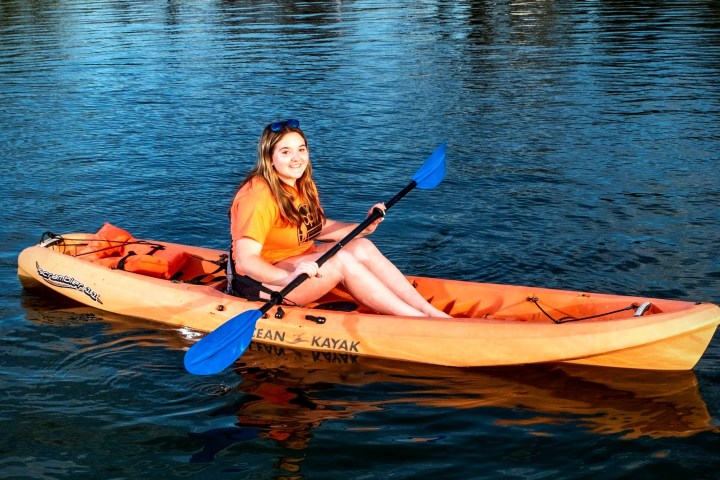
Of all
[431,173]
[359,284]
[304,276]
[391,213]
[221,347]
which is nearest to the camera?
[221,347]

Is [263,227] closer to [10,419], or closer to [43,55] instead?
[10,419]

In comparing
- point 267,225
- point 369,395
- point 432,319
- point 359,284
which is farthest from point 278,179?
point 369,395

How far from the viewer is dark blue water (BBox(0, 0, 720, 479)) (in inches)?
201

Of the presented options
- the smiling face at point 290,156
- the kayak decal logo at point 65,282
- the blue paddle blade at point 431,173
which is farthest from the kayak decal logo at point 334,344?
the kayak decal logo at point 65,282

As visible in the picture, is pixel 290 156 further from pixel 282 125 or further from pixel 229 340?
pixel 229 340

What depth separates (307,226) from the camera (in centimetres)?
632

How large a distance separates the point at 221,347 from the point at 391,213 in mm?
4307

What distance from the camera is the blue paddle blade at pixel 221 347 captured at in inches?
218

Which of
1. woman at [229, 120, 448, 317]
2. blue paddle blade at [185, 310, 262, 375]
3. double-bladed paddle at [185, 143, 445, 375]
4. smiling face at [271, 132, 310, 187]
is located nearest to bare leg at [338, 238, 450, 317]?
woman at [229, 120, 448, 317]

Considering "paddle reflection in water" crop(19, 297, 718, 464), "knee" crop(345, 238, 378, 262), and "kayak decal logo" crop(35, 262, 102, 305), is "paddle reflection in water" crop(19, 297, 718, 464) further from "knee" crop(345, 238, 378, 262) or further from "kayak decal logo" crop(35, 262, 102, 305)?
"kayak decal logo" crop(35, 262, 102, 305)

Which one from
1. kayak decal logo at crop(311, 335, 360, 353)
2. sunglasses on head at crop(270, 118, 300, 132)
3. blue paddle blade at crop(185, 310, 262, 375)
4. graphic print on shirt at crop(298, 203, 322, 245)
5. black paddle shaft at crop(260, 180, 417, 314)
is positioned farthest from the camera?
graphic print on shirt at crop(298, 203, 322, 245)

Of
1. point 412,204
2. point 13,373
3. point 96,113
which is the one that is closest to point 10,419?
point 13,373

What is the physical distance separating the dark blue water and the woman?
1.50 feet

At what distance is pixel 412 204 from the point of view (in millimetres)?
9938
